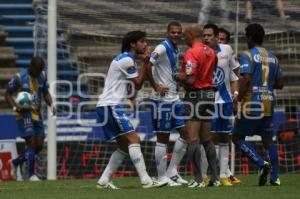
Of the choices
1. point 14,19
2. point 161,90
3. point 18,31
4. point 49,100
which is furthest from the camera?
point 14,19

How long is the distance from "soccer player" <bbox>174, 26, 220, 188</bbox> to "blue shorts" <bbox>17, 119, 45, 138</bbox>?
440cm

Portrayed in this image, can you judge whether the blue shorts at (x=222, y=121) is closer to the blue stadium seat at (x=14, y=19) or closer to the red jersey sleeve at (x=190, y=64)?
the red jersey sleeve at (x=190, y=64)

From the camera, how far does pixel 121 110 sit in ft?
43.4

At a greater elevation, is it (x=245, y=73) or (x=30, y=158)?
(x=245, y=73)

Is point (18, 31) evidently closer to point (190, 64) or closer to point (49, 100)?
point (49, 100)

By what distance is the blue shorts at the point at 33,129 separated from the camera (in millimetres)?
17000

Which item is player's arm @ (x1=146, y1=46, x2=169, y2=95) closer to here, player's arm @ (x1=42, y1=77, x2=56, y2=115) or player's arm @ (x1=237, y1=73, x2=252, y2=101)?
player's arm @ (x1=237, y1=73, x2=252, y2=101)

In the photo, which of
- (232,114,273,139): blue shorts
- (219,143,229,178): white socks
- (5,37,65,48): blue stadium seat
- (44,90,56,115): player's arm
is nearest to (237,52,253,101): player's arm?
(232,114,273,139): blue shorts

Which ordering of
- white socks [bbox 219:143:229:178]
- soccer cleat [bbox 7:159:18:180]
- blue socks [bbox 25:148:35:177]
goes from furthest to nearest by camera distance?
soccer cleat [bbox 7:159:18:180]
blue socks [bbox 25:148:35:177]
white socks [bbox 219:143:229:178]

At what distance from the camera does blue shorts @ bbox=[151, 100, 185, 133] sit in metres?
14.1

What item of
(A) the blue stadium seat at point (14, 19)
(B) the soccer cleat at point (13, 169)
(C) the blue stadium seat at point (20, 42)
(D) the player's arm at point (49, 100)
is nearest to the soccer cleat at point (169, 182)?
(D) the player's arm at point (49, 100)

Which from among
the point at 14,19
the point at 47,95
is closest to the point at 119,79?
the point at 47,95

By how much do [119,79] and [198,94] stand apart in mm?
971

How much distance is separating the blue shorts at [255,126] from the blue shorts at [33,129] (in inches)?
177
